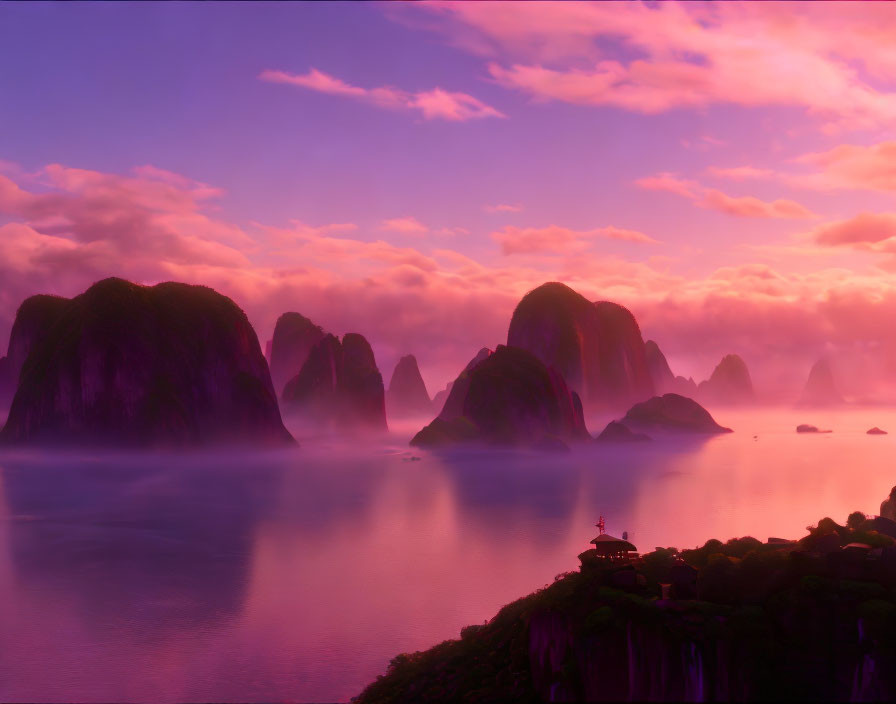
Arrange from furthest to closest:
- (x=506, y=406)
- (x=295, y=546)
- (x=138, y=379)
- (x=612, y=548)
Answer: (x=506, y=406), (x=138, y=379), (x=295, y=546), (x=612, y=548)

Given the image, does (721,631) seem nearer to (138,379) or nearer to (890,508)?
(890,508)

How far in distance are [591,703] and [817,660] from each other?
9670mm

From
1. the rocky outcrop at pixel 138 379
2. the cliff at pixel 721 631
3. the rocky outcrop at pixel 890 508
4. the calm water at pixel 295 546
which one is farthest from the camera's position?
the rocky outcrop at pixel 138 379

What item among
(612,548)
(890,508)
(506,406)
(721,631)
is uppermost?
(506,406)

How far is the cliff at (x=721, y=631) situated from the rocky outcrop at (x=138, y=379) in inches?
5475

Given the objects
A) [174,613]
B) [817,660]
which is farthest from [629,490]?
[817,660]

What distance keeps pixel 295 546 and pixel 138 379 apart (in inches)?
3717

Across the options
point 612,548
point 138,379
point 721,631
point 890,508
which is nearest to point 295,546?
point 612,548

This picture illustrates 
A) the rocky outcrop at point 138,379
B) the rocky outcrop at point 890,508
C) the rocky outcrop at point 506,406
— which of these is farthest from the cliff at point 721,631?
the rocky outcrop at point 506,406

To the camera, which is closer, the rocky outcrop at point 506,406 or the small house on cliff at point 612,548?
the small house on cliff at point 612,548

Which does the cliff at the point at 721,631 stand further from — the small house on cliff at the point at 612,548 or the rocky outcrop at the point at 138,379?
the rocky outcrop at the point at 138,379

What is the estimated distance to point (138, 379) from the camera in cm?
15762

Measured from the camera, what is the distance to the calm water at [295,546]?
45.2 meters

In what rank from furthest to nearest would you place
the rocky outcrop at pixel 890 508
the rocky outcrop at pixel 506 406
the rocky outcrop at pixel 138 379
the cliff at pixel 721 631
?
1. the rocky outcrop at pixel 506 406
2. the rocky outcrop at pixel 138 379
3. the rocky outcrop at pixel 890 508
4. the cliff at pixel 721 631
